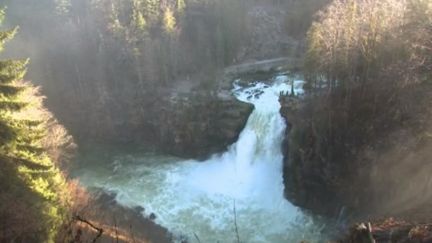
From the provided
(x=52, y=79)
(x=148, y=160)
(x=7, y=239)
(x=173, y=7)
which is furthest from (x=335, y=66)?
(x=52, y=79)

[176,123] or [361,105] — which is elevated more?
[361,105]

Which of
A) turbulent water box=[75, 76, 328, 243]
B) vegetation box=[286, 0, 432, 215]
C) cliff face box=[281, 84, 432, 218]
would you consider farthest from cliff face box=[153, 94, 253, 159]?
vegetation box=[286, 0, 432, 215]

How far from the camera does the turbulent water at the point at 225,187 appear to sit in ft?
120

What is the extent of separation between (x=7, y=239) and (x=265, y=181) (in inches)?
1105

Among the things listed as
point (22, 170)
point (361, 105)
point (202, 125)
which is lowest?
point (202, 125)

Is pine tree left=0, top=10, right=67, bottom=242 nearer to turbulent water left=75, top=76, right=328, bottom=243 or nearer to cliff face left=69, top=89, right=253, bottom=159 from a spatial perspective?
turbulent water left=75, top=76, right=328, bottom=243

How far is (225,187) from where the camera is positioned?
4353cm

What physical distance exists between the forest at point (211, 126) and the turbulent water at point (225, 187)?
17cm

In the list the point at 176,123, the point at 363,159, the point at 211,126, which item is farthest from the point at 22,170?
the point at 176,123

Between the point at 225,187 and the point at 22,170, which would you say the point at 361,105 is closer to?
the point at 225,187

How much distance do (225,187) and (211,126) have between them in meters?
10.5

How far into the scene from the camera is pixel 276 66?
71312 millimetres

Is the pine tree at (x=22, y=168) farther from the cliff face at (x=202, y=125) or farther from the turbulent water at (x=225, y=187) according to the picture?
the cliff face at (x=202, y=125)

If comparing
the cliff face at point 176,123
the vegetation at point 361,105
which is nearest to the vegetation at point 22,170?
the vegetation at point 361,105
